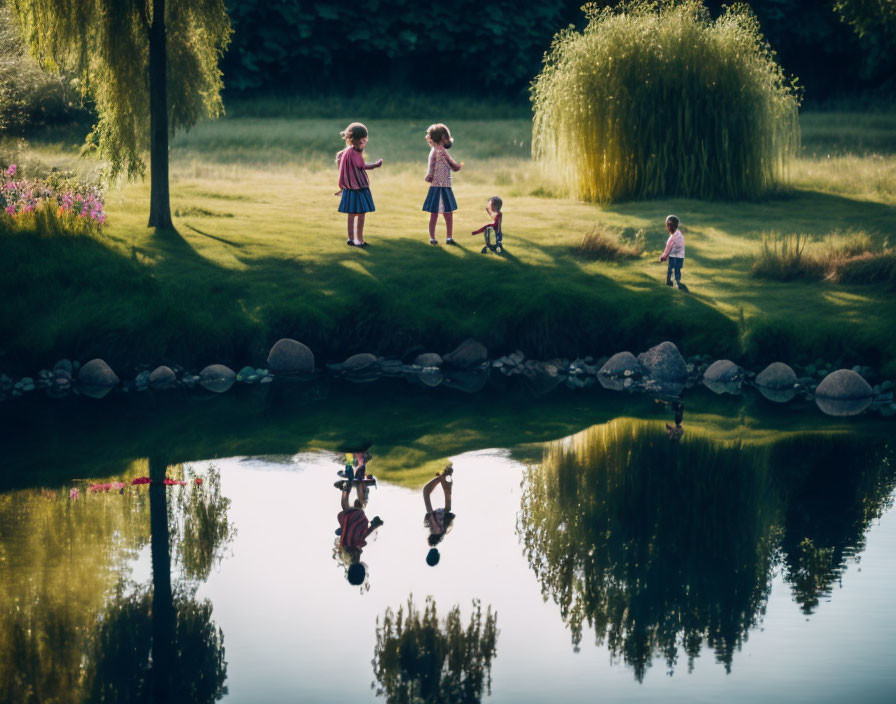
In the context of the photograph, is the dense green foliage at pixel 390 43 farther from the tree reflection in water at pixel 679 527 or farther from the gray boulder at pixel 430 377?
the tree reflection in water at pixel 679 527

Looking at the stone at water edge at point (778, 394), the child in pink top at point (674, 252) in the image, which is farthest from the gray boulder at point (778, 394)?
the child in pink top at point (674, 252)

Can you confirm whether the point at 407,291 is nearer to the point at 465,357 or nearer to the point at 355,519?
the point at 465,357

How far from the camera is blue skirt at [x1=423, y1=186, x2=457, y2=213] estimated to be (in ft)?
60.3

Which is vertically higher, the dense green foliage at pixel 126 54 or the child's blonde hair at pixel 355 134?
the dense green foliage at pixel 126 54

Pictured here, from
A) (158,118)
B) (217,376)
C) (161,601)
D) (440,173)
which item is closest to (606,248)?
(440,173)

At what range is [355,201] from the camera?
1817 cm

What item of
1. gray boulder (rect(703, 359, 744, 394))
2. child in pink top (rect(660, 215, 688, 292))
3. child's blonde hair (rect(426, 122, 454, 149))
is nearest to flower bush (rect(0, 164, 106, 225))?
child's blonde hair (rect(426, 122, 454, 149))

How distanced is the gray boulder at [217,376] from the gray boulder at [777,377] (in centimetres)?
665

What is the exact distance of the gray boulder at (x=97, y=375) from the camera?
1522 cm

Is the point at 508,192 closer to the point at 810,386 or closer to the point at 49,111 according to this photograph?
the point at 810,386

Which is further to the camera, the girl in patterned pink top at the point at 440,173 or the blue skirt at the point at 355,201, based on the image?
the blue skirt at the point at 355,201

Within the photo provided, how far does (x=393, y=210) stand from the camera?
22375 millimetres

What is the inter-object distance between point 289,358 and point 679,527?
713 centimetres

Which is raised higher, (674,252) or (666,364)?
(674,252)
